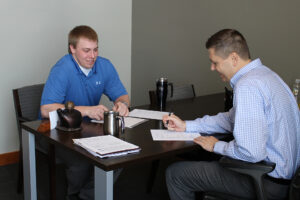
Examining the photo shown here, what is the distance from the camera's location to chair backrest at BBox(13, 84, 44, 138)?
253 centimetres

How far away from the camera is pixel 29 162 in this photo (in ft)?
6.11

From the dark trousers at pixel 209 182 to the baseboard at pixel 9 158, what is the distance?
84.3 inches

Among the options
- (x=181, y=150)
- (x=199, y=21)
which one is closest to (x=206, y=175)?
(x=181, y=150)

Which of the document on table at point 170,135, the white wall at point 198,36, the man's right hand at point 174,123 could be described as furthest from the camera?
the white wall at point 198,36

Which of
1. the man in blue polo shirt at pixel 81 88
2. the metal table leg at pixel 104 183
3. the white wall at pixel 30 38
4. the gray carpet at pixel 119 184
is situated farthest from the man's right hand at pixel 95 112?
the white wall at pixel 30 38

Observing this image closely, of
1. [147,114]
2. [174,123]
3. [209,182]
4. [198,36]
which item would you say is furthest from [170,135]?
[198,36]

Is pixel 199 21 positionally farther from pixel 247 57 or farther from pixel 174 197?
pixel 174 197

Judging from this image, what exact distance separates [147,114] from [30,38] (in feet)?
5.80

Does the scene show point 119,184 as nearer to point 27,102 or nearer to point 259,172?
point 27,102

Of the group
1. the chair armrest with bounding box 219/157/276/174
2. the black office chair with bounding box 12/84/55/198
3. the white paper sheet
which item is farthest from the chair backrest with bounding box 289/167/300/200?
the black office chair with bounding box 12/84/55/198

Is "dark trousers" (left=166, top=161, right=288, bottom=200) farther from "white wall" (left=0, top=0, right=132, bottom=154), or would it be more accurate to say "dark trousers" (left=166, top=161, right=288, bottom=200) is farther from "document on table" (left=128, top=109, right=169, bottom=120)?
"white wall" (left=0, top=0, right=132, bottom=154)

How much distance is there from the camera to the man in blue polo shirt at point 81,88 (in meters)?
2.07

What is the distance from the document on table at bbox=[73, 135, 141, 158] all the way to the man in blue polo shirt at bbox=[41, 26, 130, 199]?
0.39m

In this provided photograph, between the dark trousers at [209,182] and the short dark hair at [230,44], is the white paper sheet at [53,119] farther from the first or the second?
the short dark hair at [230,44]
